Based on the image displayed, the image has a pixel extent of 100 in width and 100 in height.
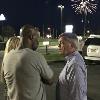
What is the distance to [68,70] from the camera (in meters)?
5.56

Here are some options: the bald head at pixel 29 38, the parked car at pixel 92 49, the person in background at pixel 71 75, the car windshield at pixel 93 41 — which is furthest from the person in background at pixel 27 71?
the car windshield at pixel 93 41

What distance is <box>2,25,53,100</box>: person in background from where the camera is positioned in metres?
5.37

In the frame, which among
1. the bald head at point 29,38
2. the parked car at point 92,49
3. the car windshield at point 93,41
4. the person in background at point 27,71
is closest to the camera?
the person in background at point 27,71

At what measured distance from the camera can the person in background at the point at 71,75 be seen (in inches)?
215

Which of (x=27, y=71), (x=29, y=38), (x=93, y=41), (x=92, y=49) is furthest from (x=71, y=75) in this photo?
(x=93, y=41)

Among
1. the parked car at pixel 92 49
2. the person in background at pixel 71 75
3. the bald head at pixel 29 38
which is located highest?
the bald head at pixel 29 38

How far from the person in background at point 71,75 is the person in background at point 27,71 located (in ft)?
0.63

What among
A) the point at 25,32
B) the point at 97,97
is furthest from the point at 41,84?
the point at 97,97

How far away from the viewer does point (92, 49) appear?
2659cm

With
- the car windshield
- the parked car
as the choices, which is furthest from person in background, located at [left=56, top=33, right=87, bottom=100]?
the car windshield

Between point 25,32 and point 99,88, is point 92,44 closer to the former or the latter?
point 99,88

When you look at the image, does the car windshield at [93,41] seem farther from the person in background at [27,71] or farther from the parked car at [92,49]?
the person in background at [27,71]

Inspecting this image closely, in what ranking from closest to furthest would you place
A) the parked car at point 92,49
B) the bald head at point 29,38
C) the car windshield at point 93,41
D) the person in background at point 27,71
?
the person in background at point 27,71 < the bald head at point 29,38 < the parked car at point 92,49 < the car windshield at point 93,41

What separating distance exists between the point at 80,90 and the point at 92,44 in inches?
847
